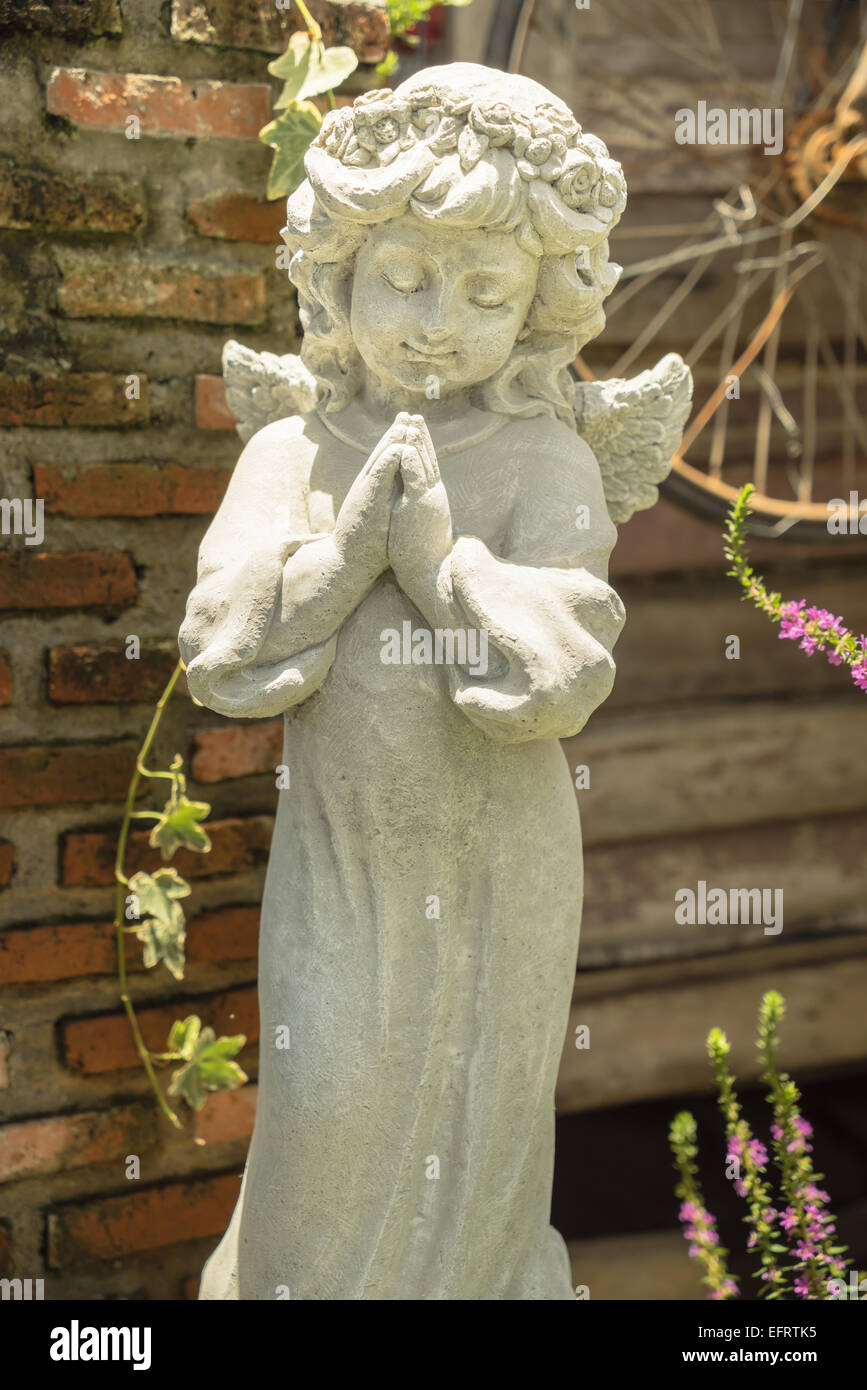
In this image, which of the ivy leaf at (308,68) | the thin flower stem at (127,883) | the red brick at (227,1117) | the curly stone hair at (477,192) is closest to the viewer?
the curly stone hair at (477,192)

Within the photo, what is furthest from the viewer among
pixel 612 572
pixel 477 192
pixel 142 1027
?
pixel 612 572

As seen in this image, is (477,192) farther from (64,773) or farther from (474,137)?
(64,773)

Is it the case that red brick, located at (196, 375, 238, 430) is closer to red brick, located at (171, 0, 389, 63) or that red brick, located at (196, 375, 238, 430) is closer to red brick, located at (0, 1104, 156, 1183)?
red brick, located at (171, 0, 389, 63)

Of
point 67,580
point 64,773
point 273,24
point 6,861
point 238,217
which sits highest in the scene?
point 273,24

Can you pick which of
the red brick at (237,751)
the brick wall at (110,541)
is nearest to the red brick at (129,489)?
the brick wall at (110,541)

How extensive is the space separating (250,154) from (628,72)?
4.61 ft

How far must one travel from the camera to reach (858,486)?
3971 millimetres

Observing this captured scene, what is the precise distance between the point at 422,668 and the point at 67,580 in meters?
0.89

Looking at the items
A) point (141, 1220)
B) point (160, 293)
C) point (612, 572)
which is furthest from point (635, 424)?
point (612, 572)

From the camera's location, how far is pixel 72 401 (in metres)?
2.55

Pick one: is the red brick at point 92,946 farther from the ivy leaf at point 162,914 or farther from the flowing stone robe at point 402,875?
the flowing stone robe at point 402,875

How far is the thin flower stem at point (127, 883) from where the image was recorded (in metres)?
2.61

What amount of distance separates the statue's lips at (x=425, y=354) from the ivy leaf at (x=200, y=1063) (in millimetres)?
1243

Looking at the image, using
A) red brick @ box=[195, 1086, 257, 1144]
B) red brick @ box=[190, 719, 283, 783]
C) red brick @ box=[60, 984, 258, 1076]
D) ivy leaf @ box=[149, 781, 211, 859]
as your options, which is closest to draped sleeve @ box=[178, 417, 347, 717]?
ivy leaf @ box=[149, 781, 211, 859]
